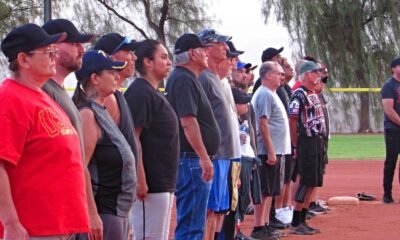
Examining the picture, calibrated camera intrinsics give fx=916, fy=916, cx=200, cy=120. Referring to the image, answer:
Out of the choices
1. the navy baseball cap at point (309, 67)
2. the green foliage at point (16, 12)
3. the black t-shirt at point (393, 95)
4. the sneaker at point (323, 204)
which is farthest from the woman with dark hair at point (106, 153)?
the green foliage at point (16, 12)

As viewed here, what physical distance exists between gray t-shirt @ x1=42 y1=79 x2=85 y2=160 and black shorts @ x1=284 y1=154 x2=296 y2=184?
6544 millimetres

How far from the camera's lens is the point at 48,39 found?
5.04 meters

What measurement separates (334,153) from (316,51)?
14432 millimetres

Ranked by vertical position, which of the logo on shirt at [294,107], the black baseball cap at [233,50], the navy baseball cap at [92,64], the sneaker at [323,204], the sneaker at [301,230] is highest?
the black baseball cap at [233,50]

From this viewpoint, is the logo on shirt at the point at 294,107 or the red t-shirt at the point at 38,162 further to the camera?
the logo on shirt at the point at 294,107

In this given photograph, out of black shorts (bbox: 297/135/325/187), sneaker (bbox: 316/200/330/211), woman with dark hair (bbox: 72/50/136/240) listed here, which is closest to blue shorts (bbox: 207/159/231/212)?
woman with dark hair (bbox: 72/50/136/240)

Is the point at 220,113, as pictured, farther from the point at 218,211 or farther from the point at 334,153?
the point at 334,153

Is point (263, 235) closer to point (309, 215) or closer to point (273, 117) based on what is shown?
point (273, 117)

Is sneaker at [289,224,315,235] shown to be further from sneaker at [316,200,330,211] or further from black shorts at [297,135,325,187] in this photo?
sneaker at [316,200,330,211]

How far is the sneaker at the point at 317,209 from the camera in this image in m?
13.1

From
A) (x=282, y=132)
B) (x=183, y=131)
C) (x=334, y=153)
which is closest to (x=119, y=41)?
(x=183, y=131)

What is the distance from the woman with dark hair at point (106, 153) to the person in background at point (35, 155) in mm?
810

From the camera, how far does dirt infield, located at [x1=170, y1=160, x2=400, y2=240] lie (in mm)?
10953

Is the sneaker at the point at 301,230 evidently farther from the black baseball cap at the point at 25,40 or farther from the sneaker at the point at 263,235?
the black baseball cap at the point at 25,40
